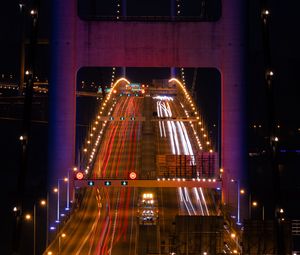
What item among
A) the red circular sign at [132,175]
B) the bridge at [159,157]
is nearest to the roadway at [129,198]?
the bridge at [159,157]

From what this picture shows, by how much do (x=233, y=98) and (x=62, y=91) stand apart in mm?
8700

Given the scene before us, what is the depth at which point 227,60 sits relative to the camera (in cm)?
4031

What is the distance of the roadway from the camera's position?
34031mm

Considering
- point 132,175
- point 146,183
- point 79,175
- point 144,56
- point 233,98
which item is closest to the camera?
point 146,183

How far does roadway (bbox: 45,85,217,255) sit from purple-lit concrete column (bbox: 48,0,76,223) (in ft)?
9.10

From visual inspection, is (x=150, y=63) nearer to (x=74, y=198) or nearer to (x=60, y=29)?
(x=60, y=29)

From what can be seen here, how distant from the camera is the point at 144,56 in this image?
3988 cm

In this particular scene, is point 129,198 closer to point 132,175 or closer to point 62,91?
point 132,175

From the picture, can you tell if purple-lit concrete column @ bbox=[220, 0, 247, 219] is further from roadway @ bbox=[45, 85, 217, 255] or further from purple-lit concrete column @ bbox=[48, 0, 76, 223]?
purple-lit concrete column @ bbox=[48, 0, 76, 223]

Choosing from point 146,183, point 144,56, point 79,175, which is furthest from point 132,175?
point 144,56

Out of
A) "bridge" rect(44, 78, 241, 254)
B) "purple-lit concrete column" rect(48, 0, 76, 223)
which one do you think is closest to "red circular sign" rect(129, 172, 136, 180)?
"bridge" rect(44, 78, 241, 254)

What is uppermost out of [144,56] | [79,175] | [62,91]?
[144,56]

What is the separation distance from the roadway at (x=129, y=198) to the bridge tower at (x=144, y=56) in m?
3.47

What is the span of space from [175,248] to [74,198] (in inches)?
425
